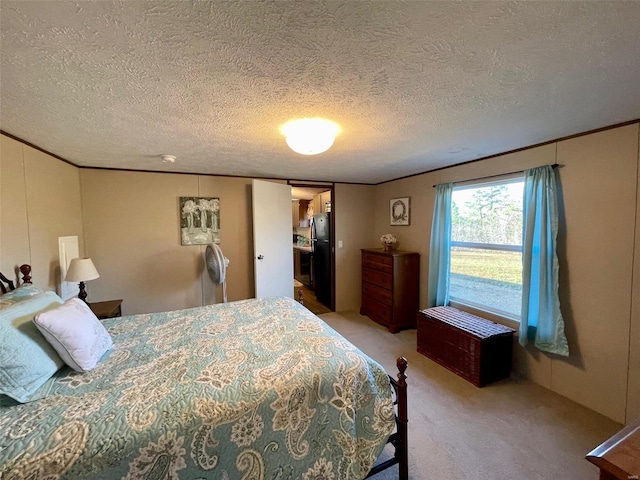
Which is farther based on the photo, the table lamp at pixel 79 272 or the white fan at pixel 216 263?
the white fan at pixel 216 263

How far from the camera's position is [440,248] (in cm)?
328

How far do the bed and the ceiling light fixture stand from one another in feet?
4.24

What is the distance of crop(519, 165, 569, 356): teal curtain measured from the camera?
2.24 meters

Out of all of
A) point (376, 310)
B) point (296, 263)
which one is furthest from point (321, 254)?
point (296, 263)

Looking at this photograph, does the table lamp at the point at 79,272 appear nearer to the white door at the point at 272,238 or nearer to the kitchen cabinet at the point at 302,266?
the white door at the point at 272,238

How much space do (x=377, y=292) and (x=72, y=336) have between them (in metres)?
3.39

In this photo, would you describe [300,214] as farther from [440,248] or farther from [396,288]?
[440,248]

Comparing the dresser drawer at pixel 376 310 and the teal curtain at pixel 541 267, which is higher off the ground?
the teal curtain at pixel 541 267

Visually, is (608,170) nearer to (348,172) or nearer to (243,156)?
(348,172)

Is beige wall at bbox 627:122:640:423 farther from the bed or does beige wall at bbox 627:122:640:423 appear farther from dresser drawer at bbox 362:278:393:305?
dresser drawer at bbox 362:278:393:305

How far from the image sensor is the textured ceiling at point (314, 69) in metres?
0.89

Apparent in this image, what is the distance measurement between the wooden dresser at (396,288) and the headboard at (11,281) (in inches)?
142

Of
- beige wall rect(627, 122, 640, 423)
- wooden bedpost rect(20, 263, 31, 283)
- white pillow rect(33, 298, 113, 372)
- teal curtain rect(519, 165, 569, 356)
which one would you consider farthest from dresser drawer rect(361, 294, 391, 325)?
wooden bedpost rect(20, 263, 31, 283)

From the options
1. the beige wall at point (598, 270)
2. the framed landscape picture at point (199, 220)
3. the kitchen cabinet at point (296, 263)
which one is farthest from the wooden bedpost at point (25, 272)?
the kitchen cabinet at point (296, 263)
